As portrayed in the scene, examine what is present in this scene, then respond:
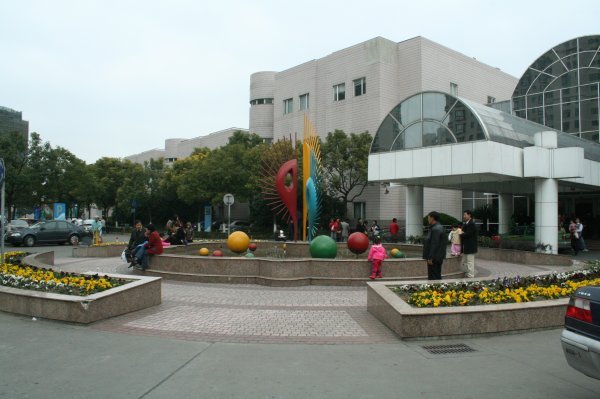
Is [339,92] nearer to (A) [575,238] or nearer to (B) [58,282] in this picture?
(A) [575,238]

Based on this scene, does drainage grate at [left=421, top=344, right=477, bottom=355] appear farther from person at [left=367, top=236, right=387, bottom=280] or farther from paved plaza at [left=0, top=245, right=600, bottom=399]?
person at [left=367, top=236, right=387, bottom=280]

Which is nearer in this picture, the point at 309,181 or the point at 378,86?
the point at 309,181

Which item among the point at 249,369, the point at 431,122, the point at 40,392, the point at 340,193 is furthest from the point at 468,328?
the point at 340,193

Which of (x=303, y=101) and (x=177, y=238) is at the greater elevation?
(x=303, y=101)

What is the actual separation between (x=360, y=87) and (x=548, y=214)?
74.7 feet

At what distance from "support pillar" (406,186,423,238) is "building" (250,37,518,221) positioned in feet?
25.1

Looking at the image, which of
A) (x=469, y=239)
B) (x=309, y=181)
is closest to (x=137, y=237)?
(x=309, y=181)

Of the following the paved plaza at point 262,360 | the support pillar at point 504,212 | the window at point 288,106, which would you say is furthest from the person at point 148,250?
the window at point 288,106

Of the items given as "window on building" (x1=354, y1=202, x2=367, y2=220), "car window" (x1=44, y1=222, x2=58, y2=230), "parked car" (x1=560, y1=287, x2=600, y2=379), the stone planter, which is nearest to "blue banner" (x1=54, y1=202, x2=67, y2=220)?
"car window" (x1=44, y1=222, x2=58, y2=230)

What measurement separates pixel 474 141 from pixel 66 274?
1699 cm

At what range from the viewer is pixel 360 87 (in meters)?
41.5

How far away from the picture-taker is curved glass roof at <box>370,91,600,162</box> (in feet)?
70.8

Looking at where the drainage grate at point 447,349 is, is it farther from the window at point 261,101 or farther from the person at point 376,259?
the window at point 261,101

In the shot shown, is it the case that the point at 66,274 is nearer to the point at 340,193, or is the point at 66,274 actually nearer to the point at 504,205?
the point at 504,205
